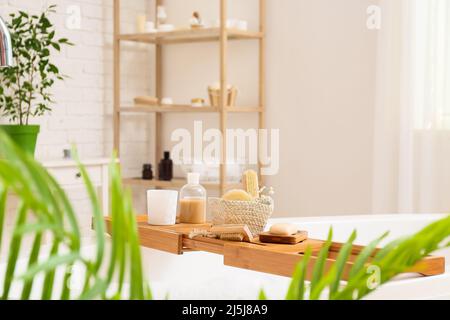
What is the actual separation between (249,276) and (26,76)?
8.03 ft

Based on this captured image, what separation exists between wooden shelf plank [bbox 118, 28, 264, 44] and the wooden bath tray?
8.38 ft

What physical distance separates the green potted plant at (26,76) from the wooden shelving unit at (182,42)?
0.53 meters

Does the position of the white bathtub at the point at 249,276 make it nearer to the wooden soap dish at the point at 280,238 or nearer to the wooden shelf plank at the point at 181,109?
the wooden soap dish at the point at 280,238

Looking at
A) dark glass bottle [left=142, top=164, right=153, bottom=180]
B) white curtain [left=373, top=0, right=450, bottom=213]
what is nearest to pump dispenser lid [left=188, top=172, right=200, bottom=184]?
white curtain [left=373, top=0, right=450, bottom=213]

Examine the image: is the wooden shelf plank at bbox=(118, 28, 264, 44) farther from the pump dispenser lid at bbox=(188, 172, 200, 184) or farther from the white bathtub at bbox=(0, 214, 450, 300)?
the pump dispenser lid at bbox=(188, 172, 200, 184)

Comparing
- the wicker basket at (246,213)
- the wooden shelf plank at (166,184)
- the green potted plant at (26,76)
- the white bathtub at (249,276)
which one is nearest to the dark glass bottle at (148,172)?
the wooden shelf plank at (166,184)

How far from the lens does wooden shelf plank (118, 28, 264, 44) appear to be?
175 inches

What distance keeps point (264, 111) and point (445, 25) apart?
4.10 ft

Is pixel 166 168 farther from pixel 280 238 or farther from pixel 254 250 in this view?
pixel 254 250

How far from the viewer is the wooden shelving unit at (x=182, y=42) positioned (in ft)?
14.3

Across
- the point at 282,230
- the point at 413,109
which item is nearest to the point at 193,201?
the point at 282,230

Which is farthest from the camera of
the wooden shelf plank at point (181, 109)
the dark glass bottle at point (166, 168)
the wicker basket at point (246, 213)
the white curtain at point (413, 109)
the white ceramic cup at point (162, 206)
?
the dark glass bottle at point (166, 168)

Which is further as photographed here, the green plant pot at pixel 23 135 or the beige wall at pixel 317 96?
the beige wall at pixel 317 96
